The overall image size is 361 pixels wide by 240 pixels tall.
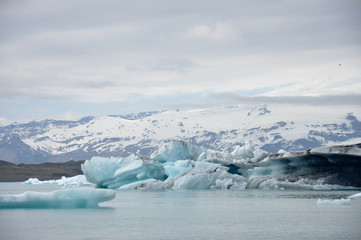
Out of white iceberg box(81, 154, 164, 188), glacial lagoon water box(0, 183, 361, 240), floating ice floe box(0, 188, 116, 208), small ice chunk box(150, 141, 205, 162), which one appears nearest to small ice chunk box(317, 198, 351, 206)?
glacial lagoon water box(0, 183, 361, 240)

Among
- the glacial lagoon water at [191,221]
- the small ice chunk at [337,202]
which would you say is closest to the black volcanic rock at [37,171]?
the glacial lagoon water at [191,221]

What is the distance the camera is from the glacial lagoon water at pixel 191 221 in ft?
65.0

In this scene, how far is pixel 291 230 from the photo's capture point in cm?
2077

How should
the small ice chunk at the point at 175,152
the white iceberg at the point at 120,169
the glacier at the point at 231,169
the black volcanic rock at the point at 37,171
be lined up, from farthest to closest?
the black volcanic rock at the point at 37,171
the small ice chunk at the point at 175,152
the white iceberg at the point at 120,169
the glacier at the point at 231,169

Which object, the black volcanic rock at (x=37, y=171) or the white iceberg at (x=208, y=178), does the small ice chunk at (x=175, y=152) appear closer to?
the white iceberg at (x=208, y=178)

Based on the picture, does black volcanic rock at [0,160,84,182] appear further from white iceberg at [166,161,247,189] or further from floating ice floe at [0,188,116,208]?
floating ice floe at [0,188,116,208]

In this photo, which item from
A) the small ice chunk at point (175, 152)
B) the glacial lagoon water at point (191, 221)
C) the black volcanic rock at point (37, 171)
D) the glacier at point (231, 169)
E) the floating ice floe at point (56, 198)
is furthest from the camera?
the black volcanic rock at point (37, 171)

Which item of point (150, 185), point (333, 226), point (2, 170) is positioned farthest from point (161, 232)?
point (2, 170)

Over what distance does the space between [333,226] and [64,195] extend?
13388 millimetres

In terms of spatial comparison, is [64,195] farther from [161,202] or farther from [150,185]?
[150,185]

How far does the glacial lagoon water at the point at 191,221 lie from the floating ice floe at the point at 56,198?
0.42 m

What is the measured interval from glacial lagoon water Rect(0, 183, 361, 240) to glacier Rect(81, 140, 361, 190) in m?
9.36

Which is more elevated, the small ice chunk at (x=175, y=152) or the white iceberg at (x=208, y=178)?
the small ice chunk at (x=175, y=152)

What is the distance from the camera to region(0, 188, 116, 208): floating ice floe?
2700cm
